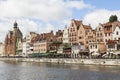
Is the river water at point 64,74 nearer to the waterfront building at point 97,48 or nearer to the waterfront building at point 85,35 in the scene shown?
the waterfront building at point 97,48

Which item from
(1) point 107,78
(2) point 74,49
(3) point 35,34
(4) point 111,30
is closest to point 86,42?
(2) point 74,49

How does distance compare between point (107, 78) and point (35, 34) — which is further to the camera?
point (35, 34)

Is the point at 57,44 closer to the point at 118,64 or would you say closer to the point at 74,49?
the point at 74,49

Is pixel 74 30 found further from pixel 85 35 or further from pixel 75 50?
pixel 75 50

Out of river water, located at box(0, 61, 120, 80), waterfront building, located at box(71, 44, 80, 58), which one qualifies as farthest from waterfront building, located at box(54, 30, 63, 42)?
river water, located at box(0, 61, 120, 80)

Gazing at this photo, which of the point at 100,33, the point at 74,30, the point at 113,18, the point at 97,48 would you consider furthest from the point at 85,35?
the point at 97,48

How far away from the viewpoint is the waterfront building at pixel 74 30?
456 feet

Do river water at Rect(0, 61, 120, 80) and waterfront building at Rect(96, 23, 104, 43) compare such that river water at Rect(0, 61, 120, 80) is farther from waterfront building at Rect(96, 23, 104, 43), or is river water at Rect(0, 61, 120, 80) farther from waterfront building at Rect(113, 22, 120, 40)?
waterfront building at Rect(96, 23, 104, 43)

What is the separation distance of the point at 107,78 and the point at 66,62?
192 feet

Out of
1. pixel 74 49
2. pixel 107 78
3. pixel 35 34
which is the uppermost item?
Result: pixel 35 34

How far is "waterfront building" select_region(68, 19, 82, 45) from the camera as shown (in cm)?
13912

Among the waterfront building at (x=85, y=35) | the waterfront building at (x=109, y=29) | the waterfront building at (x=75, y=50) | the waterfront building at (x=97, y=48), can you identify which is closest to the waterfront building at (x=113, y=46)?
the waterfront building at (x=97, y=48)

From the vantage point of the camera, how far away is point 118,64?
86938mm

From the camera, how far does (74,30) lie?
460ft
